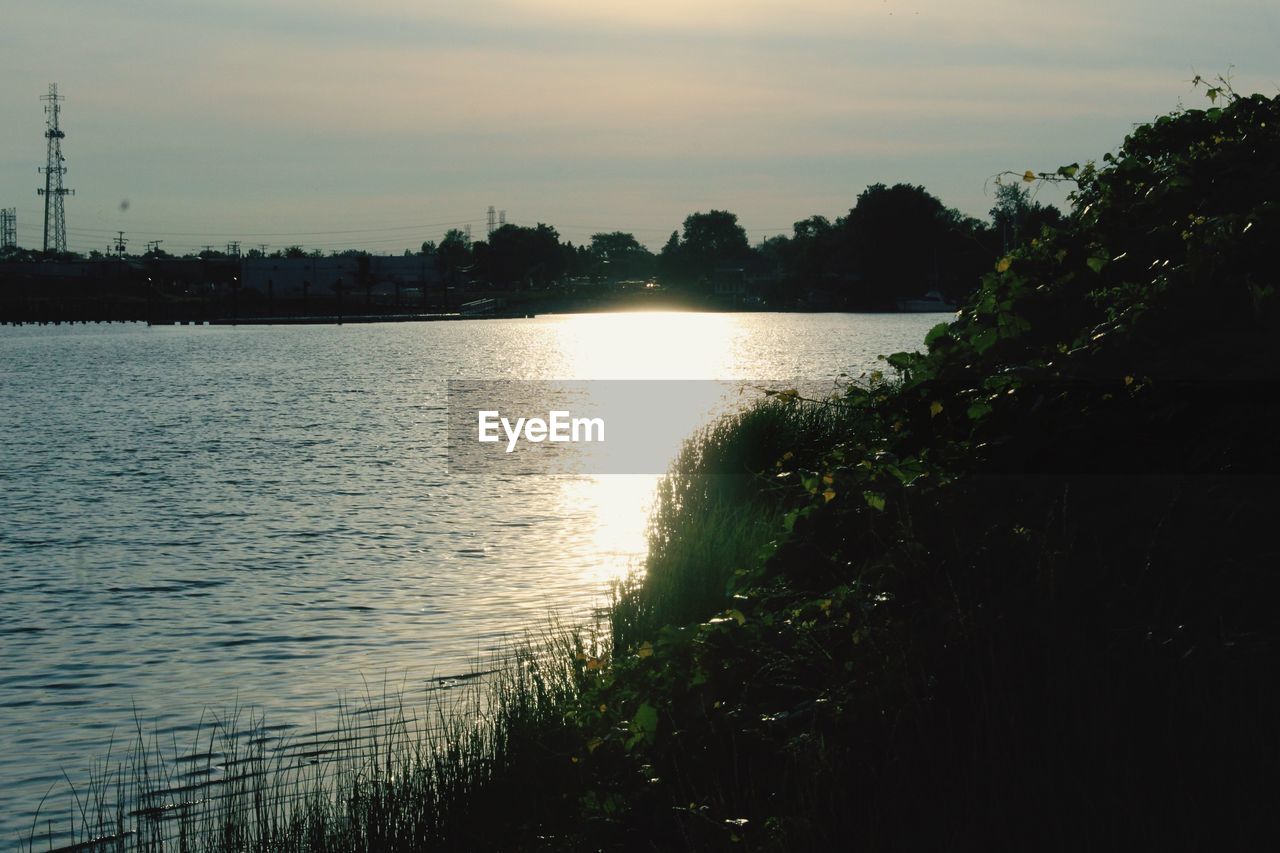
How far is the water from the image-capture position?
1547 cm

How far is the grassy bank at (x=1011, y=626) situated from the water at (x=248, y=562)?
587 centimetres

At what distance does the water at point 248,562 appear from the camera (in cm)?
1547

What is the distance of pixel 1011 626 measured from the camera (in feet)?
26.2

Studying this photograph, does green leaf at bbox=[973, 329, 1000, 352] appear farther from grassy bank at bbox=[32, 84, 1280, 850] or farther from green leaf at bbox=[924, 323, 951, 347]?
green leaf at bbox=[924, 323, 951, 347]

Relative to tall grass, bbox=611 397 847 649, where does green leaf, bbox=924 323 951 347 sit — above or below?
above

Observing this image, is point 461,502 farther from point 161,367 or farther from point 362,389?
point 161,367

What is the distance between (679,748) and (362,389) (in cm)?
7504

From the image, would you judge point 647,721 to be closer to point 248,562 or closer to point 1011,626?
point 1011,626

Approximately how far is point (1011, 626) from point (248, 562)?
63.8 feet

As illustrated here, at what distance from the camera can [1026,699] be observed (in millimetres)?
7707

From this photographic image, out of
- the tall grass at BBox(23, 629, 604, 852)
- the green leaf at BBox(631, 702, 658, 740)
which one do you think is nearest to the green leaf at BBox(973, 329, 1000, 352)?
the green leaf at BBox(631, 702, 658, 740)

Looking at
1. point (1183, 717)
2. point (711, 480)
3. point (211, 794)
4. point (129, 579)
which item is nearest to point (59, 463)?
point (129, 579)

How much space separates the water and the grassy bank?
587cm

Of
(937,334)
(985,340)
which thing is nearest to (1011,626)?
(985,340)
